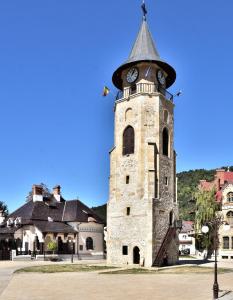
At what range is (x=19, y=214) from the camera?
191ft

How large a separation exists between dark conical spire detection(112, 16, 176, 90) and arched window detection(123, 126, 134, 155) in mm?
7366

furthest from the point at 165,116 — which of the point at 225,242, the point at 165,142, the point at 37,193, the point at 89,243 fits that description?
the point at 37,193

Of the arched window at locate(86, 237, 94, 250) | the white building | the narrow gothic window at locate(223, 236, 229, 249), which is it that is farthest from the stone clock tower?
the arched window at locate(86, 237, 94, 250)

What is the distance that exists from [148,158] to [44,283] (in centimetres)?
2122

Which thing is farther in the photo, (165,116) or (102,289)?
(165,116)

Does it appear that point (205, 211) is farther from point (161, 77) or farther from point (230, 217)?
point (161, 77)

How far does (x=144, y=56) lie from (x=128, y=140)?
9822 millimetres

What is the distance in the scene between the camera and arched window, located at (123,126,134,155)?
44906mm

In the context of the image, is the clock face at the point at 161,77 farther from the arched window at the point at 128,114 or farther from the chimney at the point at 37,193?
the chimney at the point at 37,193

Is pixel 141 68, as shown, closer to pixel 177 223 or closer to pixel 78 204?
pixel 177 223

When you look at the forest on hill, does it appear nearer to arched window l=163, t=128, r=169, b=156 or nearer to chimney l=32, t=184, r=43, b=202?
chimney l=32, t=184, r=43, b=202

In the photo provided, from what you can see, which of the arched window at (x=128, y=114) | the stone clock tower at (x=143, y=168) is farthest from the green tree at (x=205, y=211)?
the arched window at (x=128, y=114)

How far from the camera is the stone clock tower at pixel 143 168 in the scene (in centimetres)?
4144

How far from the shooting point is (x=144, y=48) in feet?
156
